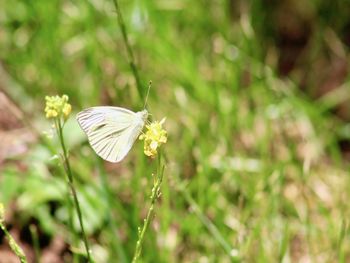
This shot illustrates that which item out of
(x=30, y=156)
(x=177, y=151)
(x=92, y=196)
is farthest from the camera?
(x=177, y=151)

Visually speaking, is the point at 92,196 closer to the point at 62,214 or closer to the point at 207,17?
the point at 62,214

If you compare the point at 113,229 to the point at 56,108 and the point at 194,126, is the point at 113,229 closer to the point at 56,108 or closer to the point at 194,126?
the point at 56,108

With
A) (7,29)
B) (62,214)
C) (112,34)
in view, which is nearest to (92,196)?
(62,214)

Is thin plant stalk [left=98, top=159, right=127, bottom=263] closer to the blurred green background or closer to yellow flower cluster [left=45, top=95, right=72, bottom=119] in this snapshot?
the blurred green background

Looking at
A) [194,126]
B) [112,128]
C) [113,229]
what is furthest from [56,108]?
[194,126]

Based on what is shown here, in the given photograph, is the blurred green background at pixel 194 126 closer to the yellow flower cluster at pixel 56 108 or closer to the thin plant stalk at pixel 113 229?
the thin plant stalk at pixel 113 229

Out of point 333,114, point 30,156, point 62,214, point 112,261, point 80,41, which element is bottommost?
point 112,261

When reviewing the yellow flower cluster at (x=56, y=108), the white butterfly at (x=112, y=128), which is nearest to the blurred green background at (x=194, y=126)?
the white butterfly at (x=112, y=128)
